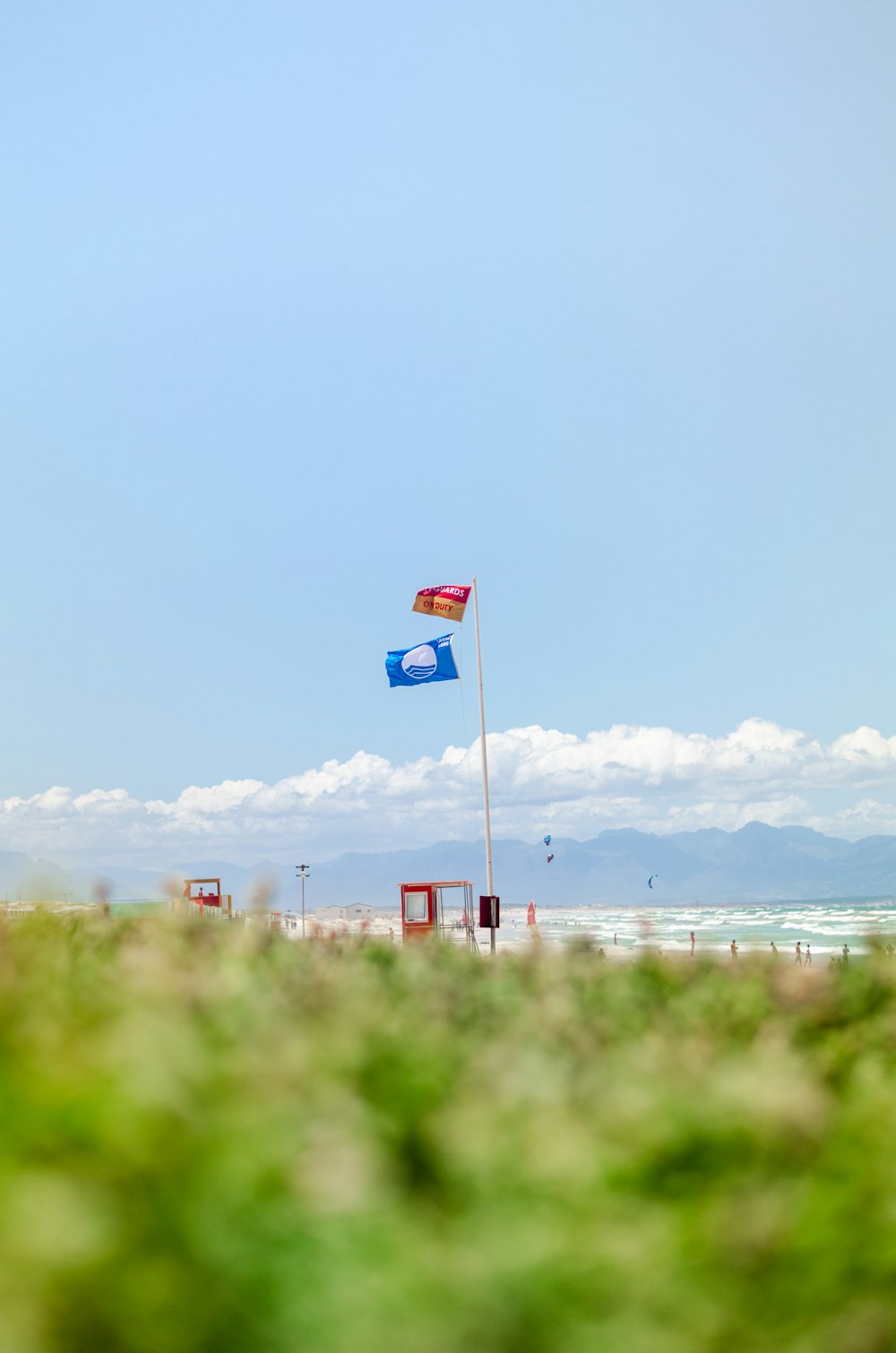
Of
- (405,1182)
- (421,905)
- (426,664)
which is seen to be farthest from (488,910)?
(405,1182)

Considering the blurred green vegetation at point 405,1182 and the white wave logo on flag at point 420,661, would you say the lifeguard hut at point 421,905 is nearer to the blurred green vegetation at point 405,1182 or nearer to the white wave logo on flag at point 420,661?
the white wave logo on flag at point 420,661

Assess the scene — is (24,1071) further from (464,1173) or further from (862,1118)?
(862,1118)

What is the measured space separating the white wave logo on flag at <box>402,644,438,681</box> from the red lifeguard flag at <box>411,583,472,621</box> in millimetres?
1213

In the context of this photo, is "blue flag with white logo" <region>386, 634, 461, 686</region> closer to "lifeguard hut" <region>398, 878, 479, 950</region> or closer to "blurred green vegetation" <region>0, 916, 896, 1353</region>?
"lifeguard hut" <region>398, 878, 479, 950</region>

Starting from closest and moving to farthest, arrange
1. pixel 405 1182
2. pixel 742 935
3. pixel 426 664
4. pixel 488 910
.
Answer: pixel 405 1182, pixel 742 935, pixel 488 910, pixel 426 664

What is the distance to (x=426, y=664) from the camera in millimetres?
28328

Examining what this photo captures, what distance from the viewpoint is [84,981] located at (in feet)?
10.6

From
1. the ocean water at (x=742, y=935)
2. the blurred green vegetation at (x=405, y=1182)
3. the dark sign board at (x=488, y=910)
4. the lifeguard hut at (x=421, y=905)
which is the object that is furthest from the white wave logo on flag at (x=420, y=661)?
the blurred green vegetation at (x=405, y=1182)

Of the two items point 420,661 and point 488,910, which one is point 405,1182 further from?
point 420,661

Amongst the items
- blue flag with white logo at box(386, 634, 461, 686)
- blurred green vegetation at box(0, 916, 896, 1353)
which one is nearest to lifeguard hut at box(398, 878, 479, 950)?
blue flag with white logo at box(386, 634, 461, 686)

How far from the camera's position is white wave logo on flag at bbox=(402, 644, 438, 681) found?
28.2m

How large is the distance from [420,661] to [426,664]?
6.0 inches

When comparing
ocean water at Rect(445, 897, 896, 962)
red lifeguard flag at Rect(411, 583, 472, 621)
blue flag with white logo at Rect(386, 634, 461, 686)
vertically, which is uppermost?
red lifeguard flag at Rect(411, 583, 472, 621)

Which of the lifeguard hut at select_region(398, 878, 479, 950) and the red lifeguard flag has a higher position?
the red lifeguard flag
